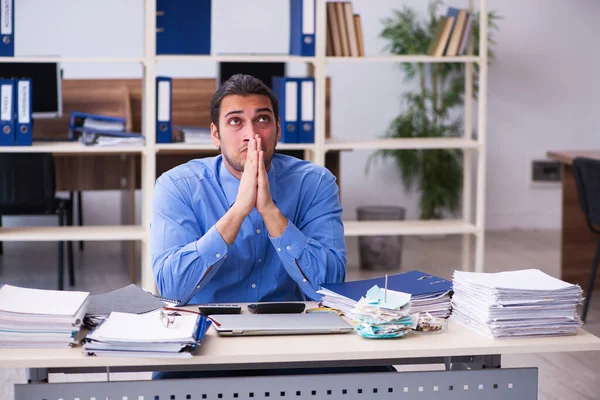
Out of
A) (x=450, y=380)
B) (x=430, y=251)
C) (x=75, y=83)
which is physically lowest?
(x=430, y=251)

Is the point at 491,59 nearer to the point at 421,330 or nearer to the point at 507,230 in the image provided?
the point at 507,230

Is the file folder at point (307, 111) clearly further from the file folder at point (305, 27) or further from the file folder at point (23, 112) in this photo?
the file folder at point (23, 112)

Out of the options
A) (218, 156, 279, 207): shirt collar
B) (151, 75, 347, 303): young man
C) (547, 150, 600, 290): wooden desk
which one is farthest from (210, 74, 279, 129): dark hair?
(547, 150, 600, 290): wooden desk

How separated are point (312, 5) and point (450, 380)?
295 cm

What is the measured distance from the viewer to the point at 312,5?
4387 millimetres

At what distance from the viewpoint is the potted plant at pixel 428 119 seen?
21.4 ft

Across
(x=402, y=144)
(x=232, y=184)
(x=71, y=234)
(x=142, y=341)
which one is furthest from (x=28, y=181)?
(x=142, y=341)

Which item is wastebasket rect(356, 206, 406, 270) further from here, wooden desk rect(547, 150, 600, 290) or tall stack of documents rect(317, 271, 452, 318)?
tall stack of documents rect(317, 271, 452, 318)

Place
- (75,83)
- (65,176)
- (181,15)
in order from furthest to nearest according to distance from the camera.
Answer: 1. (75,83)
2. (65,176)
3. (181,15)

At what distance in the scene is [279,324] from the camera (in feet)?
5.90

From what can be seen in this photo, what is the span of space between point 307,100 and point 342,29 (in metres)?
0.42

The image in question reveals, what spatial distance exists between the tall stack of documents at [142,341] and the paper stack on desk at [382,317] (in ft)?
1.07

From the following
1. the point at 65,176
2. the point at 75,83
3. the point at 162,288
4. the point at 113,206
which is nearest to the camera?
the point at 162,288

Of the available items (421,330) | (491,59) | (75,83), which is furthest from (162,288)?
(491,59)
